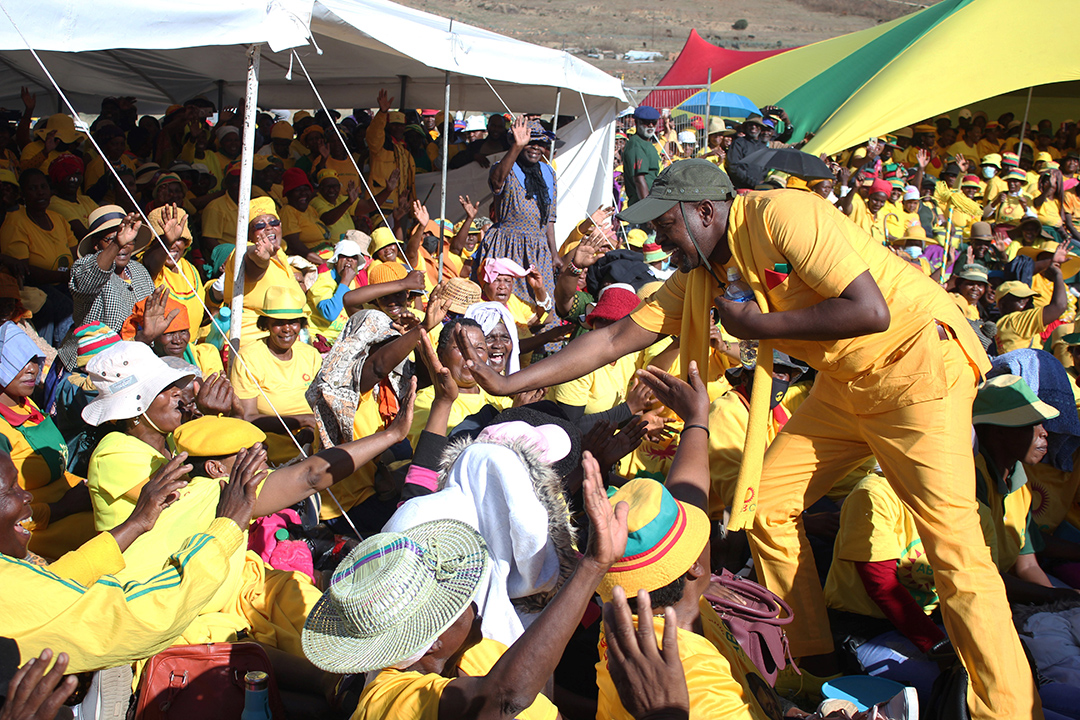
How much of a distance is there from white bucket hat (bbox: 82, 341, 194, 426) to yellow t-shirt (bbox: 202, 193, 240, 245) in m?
4.38

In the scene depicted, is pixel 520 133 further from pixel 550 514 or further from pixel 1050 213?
pixel 1050 213

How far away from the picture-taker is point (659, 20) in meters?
49.4

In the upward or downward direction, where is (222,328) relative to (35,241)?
downward

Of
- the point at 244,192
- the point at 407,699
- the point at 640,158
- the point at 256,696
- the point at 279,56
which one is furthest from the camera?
the point at 640,158

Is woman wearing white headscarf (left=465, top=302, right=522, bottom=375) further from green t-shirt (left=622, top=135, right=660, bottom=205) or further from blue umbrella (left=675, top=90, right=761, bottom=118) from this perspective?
blue umbrella (left=675, top=90, right=761, bottom=118)

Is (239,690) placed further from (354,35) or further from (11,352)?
(354,35)

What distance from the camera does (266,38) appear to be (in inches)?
190

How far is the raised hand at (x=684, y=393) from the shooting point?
2.51 m

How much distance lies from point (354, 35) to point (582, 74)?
3.61 m

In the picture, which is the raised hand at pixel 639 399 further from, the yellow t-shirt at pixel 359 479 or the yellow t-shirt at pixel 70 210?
the yellow t-shirt at pixel 70 210

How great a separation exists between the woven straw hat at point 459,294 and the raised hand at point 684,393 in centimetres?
273

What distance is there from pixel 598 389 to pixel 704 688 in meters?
2.85

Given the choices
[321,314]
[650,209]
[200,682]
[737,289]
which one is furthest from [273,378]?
[737,289]

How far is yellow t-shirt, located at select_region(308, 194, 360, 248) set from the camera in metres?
8.53
